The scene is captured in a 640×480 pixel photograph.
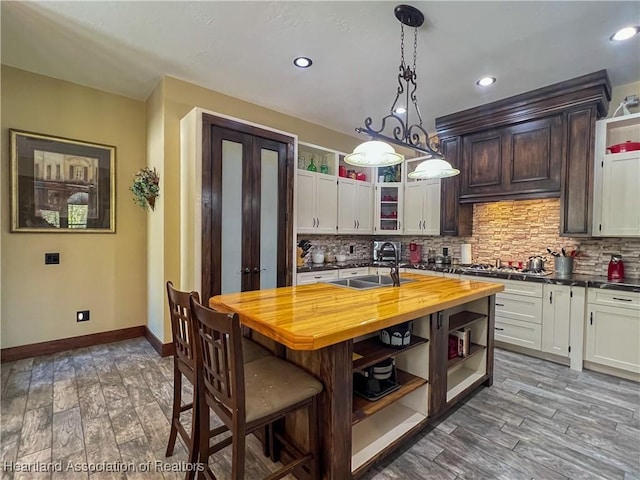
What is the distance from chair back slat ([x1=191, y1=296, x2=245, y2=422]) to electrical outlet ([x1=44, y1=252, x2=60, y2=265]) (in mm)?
2861

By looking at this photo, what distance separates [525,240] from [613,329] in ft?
4.30

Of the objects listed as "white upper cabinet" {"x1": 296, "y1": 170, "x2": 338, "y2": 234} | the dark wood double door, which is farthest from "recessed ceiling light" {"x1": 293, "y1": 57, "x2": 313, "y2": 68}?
"white upper cabinet" {"x1": 296, "y1": 170, "x2": 338, "y2": 234}

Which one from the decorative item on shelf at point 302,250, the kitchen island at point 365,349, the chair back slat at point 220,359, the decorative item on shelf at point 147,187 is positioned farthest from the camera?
the decorative item on shelf at point 302,250

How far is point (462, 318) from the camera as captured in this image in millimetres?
2564

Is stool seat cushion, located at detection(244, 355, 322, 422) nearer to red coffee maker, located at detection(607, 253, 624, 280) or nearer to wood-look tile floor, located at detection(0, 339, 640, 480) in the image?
wood-look tile floor, located at detection(0, 339, 640, 480)

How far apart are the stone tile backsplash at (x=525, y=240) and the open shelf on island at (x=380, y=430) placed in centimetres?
283

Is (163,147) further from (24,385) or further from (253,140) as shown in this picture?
(24,385)

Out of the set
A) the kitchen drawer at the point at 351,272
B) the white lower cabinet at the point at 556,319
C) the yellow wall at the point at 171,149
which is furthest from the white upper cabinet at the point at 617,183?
the yellow wall at the point at 171,149

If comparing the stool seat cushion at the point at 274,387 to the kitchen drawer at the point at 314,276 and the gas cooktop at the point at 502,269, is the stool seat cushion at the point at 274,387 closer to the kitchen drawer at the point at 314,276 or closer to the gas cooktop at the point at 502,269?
the kitchen drawer at the point at 314,276

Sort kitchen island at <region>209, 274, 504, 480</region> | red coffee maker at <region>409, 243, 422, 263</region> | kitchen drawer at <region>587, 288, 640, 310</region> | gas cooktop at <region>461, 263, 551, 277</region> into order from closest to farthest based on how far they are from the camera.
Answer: kitchen island at <region>209, 274, 504, 480</region>, kitchen drawer at <region>587, 288, 640, 310</region>, gas cooktop at <region>461, 263, 551, 277</region>, red coffee maker at <region>409, 243, 422, 263</region>

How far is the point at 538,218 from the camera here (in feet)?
12.3

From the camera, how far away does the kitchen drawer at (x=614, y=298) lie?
272 centimetres

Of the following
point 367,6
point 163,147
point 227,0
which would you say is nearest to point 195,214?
point 163,147

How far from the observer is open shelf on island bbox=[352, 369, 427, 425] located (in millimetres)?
1662
